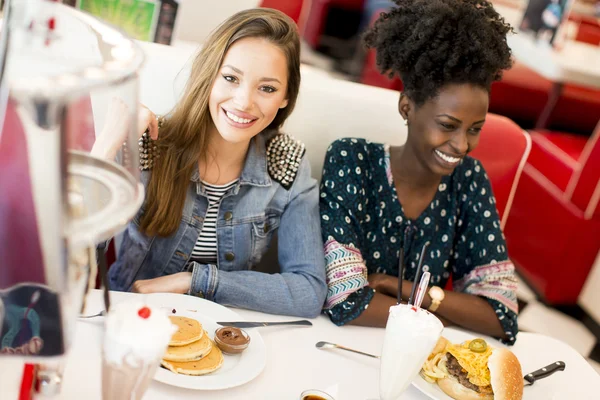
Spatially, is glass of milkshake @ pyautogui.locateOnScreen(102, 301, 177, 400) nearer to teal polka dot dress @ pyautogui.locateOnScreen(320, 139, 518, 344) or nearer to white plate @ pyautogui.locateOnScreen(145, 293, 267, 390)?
white plate @ pyautogui.locateOnScreen(145, 293, 267, 390)


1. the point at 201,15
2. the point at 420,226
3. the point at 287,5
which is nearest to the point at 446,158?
the point at 420,226

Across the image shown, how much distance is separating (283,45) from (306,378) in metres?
0.73

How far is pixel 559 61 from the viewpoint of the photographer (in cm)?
399

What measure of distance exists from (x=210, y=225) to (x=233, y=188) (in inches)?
4.1

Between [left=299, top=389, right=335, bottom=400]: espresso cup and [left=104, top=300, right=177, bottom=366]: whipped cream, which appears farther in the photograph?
[left=299, top=389, right=335, bottom=400]: espresso cup

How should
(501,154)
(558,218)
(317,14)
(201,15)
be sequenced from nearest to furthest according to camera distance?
(501,154) < (201,15) < (558,218) < (317,14)

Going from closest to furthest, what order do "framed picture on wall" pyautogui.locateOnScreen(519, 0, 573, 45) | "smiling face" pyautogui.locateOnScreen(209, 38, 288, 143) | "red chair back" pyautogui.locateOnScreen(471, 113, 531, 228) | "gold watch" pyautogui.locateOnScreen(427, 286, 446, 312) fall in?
"smiling face" pyautogui.locateOnScreen(209, 38, 288, 143) → "gold watch" pyautogui.locateOnScreen(427, 286, 446, 312) → "red chair back" pyautogui.locateOnScreen(471, 113, 531, 228) → "framed picture on wall" pyautogui.locateOnScreen(519, 0, 573, 45)

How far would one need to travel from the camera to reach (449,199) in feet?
6.00

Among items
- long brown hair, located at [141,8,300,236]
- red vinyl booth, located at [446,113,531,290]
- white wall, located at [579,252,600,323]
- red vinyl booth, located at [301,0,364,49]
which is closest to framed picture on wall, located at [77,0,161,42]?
long brown hair, located at [141,8,300,236]

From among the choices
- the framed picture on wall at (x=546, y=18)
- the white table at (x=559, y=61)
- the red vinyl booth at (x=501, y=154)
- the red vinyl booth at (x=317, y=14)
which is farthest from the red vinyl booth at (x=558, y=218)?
the red vinyl booth at (x=317, y=14)

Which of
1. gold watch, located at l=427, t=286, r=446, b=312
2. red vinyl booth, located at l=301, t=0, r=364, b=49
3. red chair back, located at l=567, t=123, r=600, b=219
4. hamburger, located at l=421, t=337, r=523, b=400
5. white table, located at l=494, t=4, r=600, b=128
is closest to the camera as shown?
hamburger, located at l=421, t=337, r=523, b=400

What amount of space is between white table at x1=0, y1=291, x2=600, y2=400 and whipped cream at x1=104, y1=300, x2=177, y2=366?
0.12 metres

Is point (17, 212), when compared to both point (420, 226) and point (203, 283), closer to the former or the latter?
point (203, 283)

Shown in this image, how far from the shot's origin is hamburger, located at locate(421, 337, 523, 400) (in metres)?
1.26
